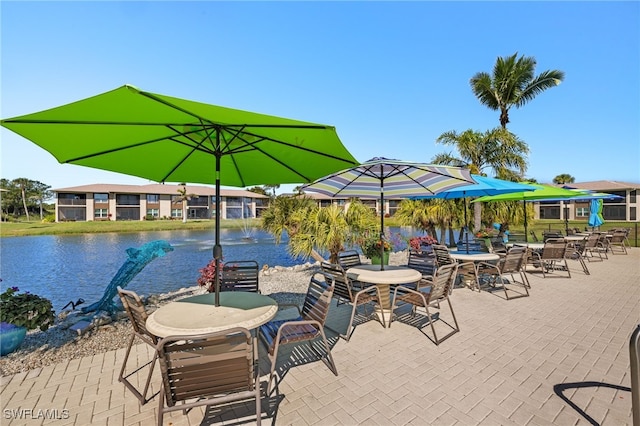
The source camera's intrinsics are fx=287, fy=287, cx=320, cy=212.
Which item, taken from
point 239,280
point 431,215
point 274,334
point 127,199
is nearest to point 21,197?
point 127,199

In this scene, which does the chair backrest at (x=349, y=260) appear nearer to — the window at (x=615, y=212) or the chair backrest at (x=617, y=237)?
the chair backrest at (x=617, y=237)

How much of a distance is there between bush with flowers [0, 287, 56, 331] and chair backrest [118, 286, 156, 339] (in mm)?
2126

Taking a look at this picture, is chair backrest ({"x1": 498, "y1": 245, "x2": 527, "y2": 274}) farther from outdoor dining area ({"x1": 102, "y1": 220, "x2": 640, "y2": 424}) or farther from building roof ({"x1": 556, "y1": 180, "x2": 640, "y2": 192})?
building roof ({"x1": 556, "y1": 180, "x2": 640, "y2": 192})

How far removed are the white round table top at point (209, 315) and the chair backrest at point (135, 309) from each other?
0.09 meters

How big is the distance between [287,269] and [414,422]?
8003mm

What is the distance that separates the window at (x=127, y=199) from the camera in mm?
48719

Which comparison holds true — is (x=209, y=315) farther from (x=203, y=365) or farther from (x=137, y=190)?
(x=137, y=190)

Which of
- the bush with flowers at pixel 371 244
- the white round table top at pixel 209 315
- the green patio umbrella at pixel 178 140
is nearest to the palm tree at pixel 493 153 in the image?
the bush with flowers at pixel 371 244

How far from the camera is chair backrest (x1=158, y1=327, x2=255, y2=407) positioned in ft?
6.26

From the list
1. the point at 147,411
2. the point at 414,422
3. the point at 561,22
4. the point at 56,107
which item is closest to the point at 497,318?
the point at 414,422

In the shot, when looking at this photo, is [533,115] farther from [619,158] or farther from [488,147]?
[619,158]

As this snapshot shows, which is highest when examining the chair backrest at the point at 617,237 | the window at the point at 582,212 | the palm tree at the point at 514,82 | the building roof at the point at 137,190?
the palm tree at the point at 514,82

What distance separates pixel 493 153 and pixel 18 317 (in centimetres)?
1794

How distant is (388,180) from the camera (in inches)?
216
